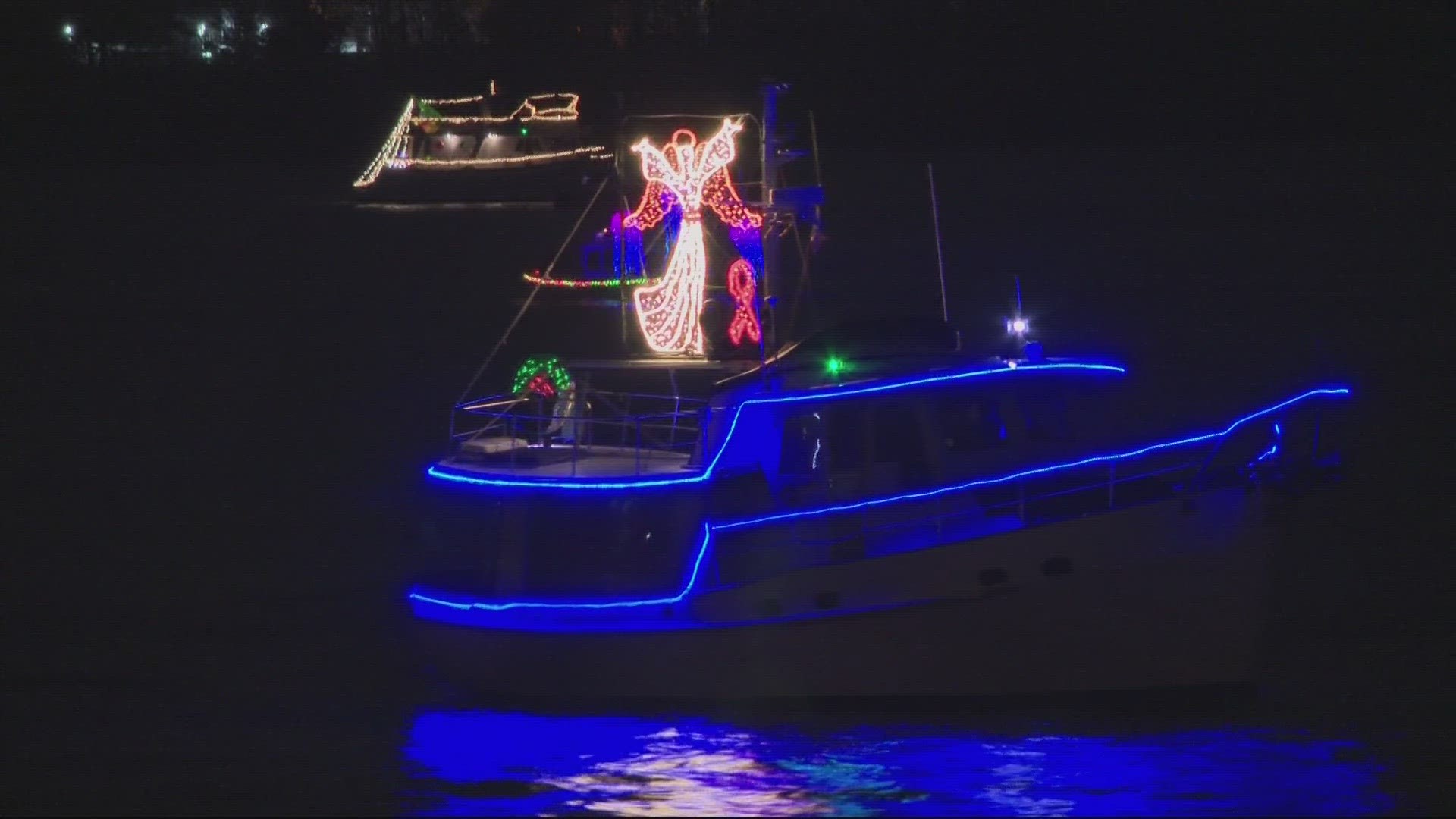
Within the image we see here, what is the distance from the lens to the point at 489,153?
6656cm

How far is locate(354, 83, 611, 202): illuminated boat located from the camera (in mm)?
65688

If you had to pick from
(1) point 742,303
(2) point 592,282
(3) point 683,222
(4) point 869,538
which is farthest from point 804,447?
(2) point 592,282

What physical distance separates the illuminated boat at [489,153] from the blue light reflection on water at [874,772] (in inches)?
2009

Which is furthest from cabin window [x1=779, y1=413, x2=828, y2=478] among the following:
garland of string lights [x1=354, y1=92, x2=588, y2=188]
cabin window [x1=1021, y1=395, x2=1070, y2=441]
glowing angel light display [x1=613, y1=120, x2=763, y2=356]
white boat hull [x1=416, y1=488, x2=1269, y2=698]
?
garland of string lights [x1=354, y1=92, x2=588, y2=188]

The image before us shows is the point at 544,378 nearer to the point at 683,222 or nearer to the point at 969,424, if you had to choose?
the point at 683,222

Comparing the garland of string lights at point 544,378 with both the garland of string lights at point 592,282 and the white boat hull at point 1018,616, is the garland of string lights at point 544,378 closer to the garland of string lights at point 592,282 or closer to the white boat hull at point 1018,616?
the garland of string lights at point 592,282

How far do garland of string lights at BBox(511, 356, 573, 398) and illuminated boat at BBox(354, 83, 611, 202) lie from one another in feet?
160

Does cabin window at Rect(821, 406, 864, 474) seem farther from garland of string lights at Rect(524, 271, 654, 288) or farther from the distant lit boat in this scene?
garland of string lights at Rect(524, 271, 654, 288)

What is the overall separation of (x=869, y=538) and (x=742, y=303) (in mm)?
2629

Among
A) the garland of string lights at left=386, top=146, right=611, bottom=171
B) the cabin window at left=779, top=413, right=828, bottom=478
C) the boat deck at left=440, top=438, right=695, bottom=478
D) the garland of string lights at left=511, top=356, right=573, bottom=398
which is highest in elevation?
the garland of string lights at left=386, top=146, right=611, bottom=171

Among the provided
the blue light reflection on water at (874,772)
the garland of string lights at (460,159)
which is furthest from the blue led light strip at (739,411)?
the garland of string lights at (460,159)

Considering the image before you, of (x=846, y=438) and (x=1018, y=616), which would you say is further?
(x=846, y=438)

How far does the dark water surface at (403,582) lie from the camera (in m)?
13.8

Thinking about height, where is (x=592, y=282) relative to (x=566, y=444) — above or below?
above
